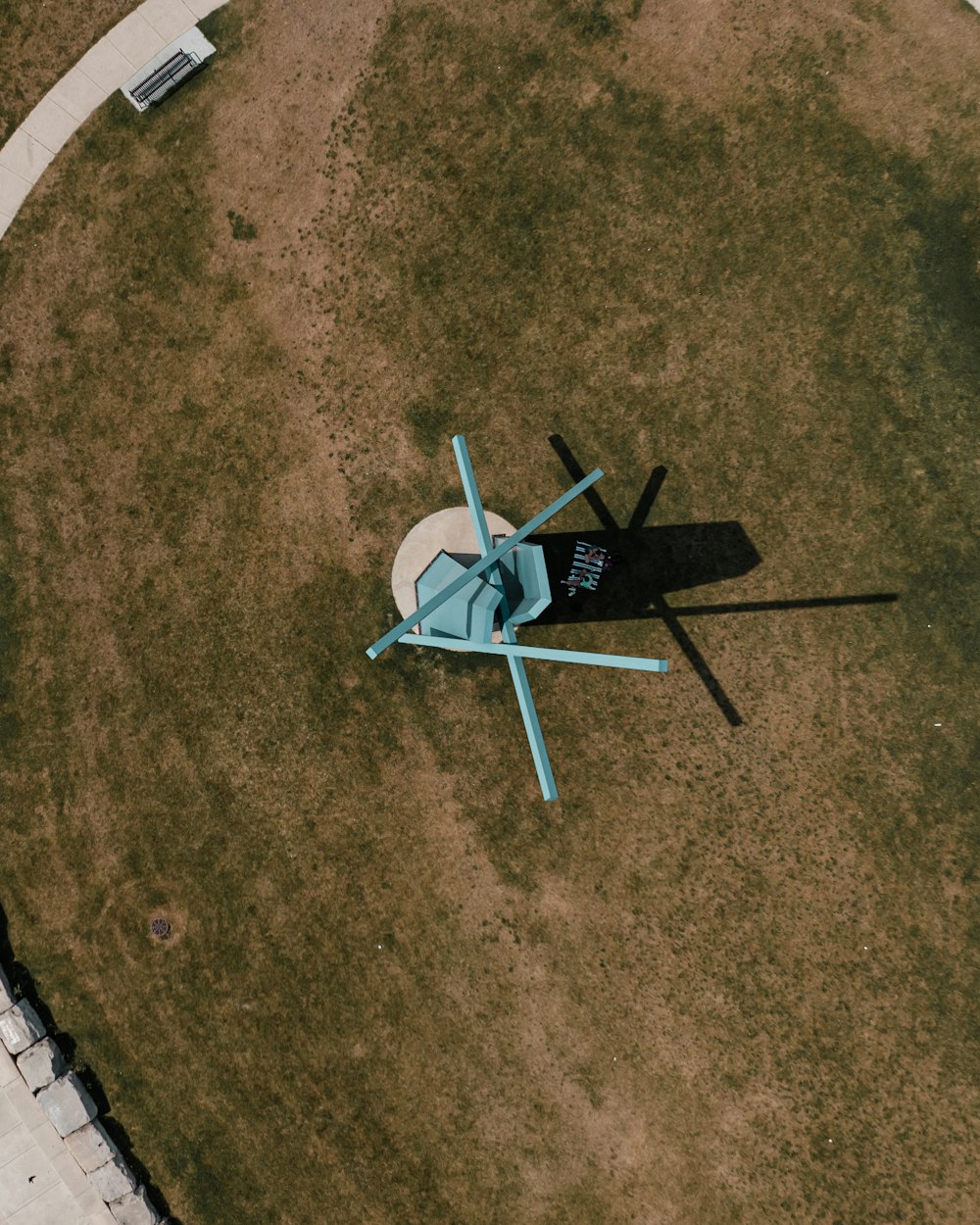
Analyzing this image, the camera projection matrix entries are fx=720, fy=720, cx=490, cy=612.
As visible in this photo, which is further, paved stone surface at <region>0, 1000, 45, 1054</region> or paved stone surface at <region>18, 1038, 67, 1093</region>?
paved stone surface at <region>0, 1000, 45, 1054</region>

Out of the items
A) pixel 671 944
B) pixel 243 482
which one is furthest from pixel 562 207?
pixel 671 944

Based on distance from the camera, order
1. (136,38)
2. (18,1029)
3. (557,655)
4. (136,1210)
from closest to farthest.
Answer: (557,655) → (136,1210) → (18,1029) → (136,38)

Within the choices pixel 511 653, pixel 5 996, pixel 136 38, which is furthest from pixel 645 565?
pixel 5 996

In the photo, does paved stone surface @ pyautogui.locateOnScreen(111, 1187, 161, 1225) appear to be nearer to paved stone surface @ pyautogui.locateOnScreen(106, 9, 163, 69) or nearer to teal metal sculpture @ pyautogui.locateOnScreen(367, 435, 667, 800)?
teal metal sculpture @ pyautogui.locateOnScreen(367, 435, 667, 800)

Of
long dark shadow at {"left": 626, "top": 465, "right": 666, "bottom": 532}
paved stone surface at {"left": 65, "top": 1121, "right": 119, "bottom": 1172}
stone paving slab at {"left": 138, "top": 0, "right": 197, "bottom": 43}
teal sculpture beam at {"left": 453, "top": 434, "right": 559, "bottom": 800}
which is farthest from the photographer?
stone paving slab at {"left": 138, "top": 0, "right": 197, "bottom": 43}

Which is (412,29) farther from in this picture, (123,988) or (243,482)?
(123,988)

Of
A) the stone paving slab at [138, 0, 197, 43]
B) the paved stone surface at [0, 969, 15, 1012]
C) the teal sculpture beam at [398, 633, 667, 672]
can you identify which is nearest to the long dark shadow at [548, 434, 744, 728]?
the teal sculpture beam at [398, 633, 667, 672]

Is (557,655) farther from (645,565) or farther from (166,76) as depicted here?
(166,76)
